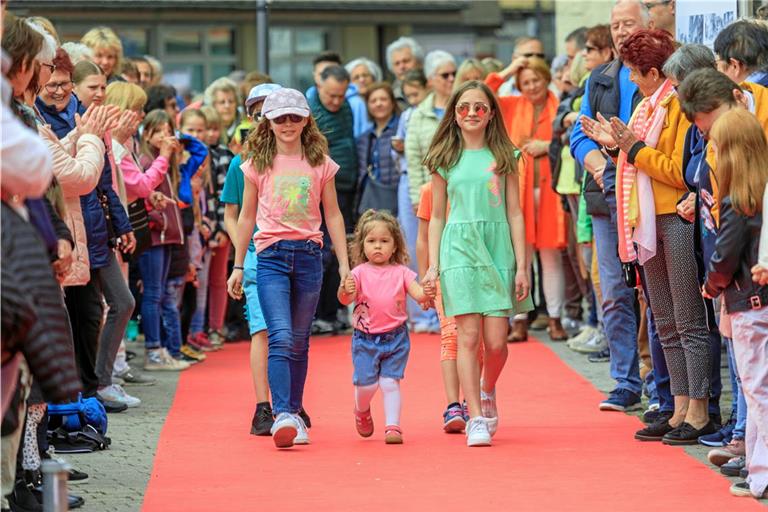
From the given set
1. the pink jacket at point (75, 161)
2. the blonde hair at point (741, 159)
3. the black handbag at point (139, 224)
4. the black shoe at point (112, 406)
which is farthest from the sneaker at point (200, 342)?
the blonde hair at point (741, 159)

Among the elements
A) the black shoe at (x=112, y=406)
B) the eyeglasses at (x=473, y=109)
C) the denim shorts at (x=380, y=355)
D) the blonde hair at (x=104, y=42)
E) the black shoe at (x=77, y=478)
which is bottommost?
the black shoe at (x=112, y=406)

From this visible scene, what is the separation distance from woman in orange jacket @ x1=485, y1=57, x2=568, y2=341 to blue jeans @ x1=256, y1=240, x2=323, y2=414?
15.7ft

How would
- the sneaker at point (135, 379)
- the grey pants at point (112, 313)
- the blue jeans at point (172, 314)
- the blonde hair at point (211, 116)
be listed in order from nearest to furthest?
the grey pants at point (112, 313), the sneaker at point (135, 379), the blue jeans at point (172, 314), the blonde hair at point (211, 116)

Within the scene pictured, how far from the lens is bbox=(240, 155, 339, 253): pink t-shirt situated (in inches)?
326

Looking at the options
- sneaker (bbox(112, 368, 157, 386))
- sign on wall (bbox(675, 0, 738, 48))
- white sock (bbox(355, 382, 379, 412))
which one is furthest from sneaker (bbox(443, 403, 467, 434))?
→ sneaker (bbox(112, 368, 157, 386))

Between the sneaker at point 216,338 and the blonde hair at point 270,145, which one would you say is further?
the sneaker at point 216,338

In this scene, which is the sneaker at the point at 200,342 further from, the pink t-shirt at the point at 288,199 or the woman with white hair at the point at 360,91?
the pink t-shirt at the point at 288,199

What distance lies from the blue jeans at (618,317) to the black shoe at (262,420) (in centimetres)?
217

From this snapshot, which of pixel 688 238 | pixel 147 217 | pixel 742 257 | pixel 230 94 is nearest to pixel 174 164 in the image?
pixel 147 217

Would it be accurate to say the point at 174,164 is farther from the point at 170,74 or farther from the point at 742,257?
the point at 170,74

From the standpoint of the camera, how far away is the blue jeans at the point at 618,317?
9.25 m

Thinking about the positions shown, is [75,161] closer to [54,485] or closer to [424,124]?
[54,485]

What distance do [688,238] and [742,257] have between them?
136 cm

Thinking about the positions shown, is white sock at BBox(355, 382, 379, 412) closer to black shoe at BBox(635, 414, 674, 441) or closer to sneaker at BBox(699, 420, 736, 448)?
black shoe at BBox(635, 414, 674, 441)
